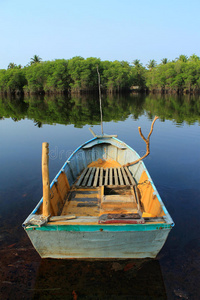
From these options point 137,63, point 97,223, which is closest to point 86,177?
point 97,223

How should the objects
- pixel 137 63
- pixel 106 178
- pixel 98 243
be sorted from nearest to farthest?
pixel 98 243 → pixel 106 178 → pixel 137 63

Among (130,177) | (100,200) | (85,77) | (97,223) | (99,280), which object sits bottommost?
(99,280)

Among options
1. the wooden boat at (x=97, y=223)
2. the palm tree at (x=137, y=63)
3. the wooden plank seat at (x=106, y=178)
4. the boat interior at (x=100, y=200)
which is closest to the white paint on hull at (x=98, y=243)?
the wooden boat at (x=97, y=223)

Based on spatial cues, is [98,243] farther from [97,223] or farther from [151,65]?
[151,65]

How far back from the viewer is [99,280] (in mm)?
4168

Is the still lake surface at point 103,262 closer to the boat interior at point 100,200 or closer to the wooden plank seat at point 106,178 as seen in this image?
the boat interior at point 100,200

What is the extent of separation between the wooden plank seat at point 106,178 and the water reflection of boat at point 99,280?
2.69 meters

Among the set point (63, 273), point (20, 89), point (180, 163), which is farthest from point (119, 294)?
point (20, 89)

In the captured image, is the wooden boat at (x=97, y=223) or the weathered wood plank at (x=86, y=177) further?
the weathered wood plank at (x=86, y=177)

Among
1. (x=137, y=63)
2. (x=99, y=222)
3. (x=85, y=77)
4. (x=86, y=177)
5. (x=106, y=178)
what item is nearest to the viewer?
(x=99, y=222)

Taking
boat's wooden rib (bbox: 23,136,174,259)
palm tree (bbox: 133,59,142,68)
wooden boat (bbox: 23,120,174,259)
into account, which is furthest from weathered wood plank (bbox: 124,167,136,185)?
palm tree (bbox: 133,59,142,68)

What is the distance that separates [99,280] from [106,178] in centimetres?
353

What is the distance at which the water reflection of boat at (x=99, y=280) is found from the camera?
3943 millimetres

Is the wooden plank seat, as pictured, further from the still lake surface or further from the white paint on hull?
the white paint on hull
